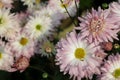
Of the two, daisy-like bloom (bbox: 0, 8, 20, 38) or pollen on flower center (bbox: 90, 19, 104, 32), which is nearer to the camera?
pollen on flower center (bbox: 90, 19, 104, 32)

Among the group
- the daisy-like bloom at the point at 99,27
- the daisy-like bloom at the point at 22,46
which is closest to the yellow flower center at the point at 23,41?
the daisy-like bloom at the point at 22,46

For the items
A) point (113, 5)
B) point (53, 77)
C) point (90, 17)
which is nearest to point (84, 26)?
point (90, 17)

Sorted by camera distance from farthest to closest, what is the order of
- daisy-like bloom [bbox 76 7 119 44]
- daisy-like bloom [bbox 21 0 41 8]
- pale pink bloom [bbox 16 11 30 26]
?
daisy-like bloom [bbox 21 0 41 8] < pale pink bloom [bbox 16 11 30 26] < daisy-like bloom [bbox 76 7 119 44]

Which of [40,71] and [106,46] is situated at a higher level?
[106,46]

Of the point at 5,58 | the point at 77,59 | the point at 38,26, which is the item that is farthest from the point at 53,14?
the point at 77,59

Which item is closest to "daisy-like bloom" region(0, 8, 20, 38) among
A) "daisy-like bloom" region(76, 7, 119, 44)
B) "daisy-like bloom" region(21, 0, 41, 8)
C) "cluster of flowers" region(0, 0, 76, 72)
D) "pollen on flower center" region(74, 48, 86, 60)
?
"cluster of flowers" region(0, 0, 76, 72)

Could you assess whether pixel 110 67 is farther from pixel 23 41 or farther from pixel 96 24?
pixel 23 41

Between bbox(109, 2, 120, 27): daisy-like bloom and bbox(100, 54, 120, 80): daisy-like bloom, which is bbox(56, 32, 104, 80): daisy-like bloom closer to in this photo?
bbox(100, 54, 120, 80): daisy-like bloom

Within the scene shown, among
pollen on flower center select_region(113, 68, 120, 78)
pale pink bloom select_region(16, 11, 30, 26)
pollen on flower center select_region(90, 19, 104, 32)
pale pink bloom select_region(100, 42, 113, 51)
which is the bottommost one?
pollen on flower center select_region(113, 68, 120, 78)

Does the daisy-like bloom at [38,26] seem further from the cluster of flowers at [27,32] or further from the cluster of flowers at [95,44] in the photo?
the cluster of flowers at [95,44]
